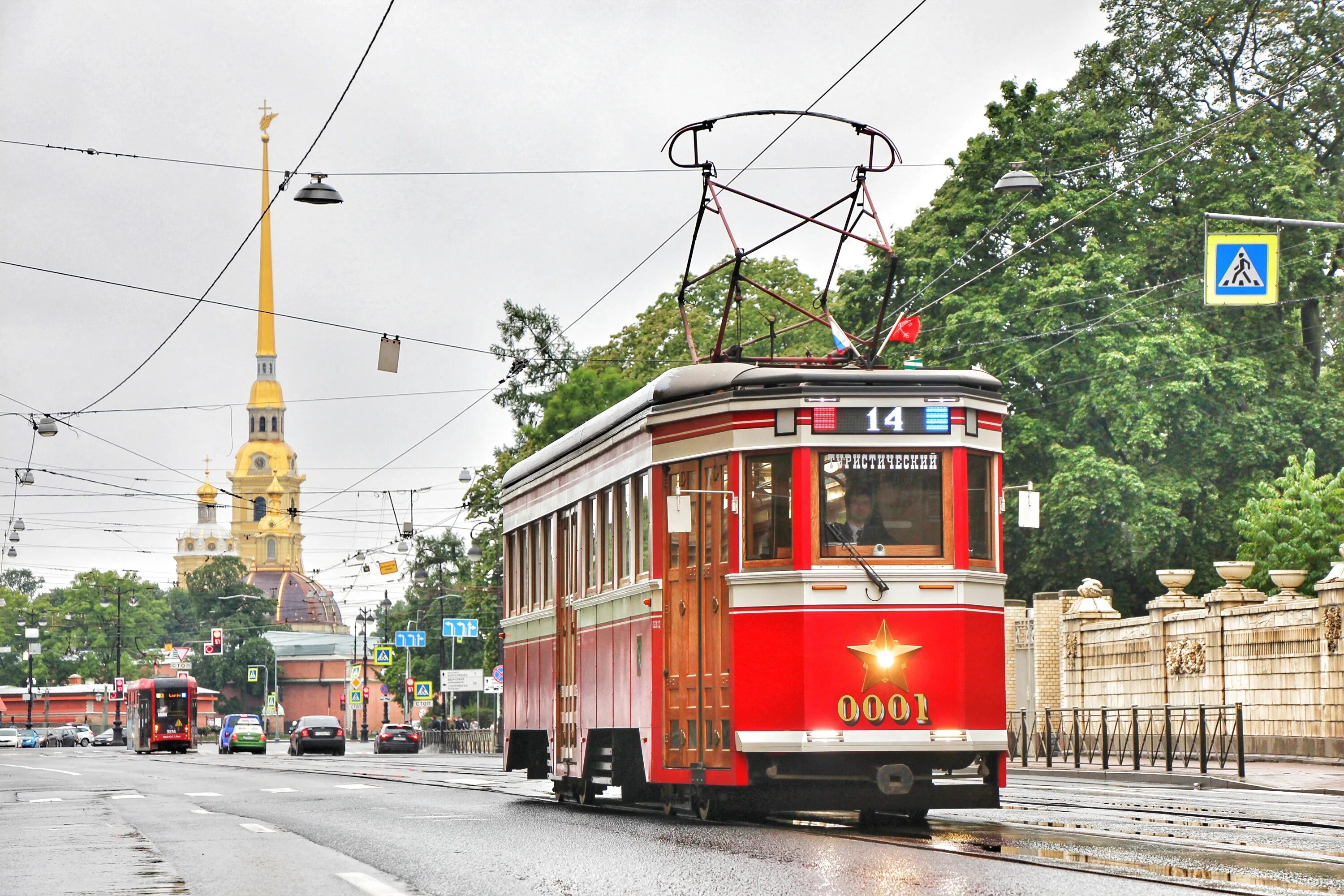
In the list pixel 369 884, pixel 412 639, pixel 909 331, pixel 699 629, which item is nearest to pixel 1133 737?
pixel 909 331

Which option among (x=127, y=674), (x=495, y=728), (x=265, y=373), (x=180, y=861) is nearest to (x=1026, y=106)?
(x=495, y=728)

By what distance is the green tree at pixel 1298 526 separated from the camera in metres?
37.5

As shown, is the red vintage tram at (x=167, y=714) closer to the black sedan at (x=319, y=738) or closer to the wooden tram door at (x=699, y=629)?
the black sedan at (x=319, y=738)

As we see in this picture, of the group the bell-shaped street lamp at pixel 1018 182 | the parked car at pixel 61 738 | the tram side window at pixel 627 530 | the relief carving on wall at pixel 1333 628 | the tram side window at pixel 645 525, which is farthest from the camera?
the parked car at pixel 61 738

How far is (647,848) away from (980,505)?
3.93 m

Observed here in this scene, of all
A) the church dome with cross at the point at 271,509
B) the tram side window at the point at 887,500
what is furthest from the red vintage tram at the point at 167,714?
the church dome with cross at the point at 271,509

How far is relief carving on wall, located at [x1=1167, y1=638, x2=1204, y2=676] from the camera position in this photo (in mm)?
32938

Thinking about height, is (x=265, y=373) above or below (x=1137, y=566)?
above

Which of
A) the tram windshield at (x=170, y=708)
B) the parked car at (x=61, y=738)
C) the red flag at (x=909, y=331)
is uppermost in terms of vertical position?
the red flag at (x=909, y=331)

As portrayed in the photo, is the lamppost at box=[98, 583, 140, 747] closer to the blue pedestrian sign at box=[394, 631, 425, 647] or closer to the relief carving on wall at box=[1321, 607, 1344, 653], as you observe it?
the blue pedestrian sign at box=[394, 631, 425, 647]

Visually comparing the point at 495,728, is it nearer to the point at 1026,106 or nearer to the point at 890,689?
the point at 1026,106

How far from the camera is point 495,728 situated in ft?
215

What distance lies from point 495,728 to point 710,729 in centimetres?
5190

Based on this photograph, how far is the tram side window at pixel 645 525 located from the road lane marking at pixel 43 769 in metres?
23.2
